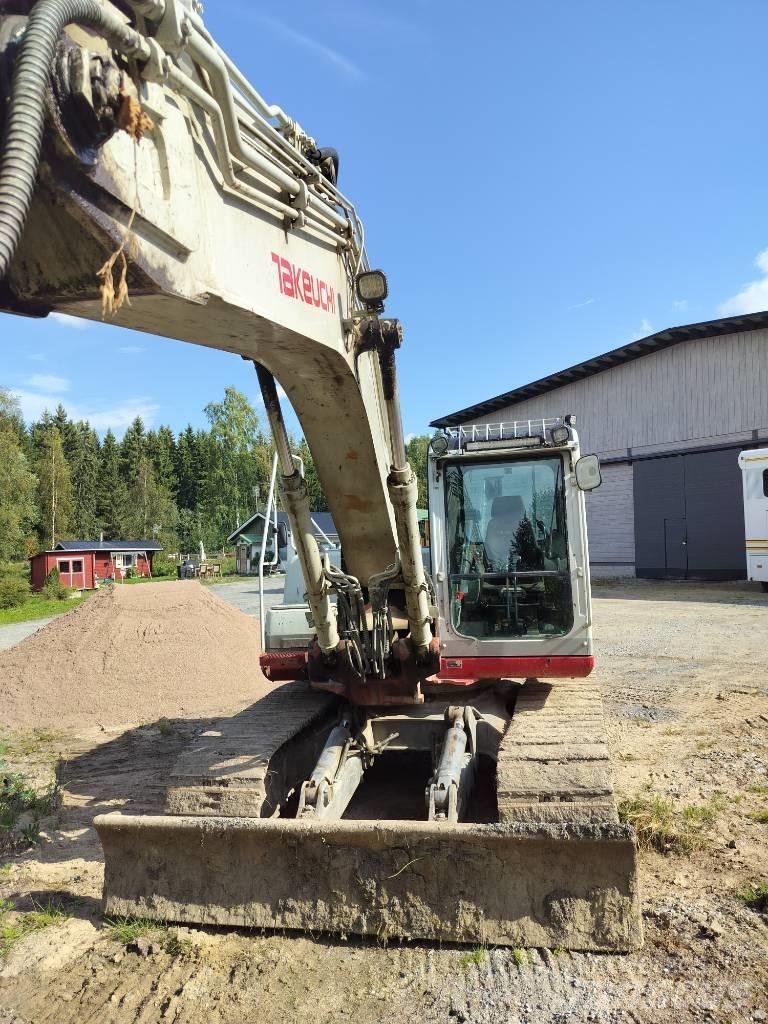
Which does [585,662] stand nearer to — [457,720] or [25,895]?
[457,720]

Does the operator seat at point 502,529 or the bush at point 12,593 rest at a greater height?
the operator seat at point 502,529

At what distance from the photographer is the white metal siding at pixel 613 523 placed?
2480 centimetres

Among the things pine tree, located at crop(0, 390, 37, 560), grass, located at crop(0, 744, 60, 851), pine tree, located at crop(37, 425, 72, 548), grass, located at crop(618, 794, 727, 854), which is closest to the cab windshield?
grass, located at crop(618, 794, 727, 854)

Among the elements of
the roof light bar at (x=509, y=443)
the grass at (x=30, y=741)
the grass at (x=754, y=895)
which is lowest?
the grass at (x=30, y=741)

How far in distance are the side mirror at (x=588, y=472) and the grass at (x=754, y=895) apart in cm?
235

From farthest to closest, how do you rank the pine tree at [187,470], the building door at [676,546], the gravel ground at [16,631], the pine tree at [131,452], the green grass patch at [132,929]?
the pine tree at [187,470] → the pine tree at [131,452] → the building door at [676,546] → the gravel ground at [16,631] → the green grass patch at [132,929]

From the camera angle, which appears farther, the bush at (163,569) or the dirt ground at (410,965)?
the bush at (163,569)

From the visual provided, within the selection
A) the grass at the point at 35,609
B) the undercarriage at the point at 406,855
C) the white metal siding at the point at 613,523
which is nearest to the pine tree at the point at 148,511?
the grass at the point at 35,609

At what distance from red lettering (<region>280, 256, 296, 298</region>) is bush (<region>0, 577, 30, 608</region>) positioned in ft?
81.8

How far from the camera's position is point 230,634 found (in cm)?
1161

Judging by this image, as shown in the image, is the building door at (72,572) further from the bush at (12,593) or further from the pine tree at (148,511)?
the pine tree at (148,511)

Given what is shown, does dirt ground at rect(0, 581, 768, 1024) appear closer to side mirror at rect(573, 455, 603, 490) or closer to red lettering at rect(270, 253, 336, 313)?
side mirror at rect(573, 455, 603, 490)

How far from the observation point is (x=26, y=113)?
170 centimetres

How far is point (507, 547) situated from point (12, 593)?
2388 centimetres
